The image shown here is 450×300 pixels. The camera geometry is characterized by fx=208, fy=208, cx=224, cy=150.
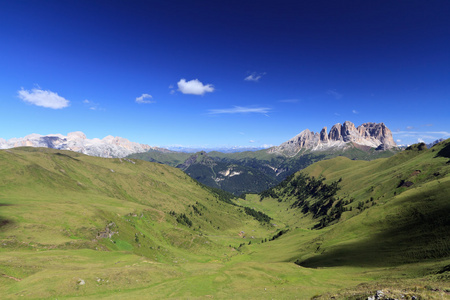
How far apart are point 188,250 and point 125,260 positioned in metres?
73.9

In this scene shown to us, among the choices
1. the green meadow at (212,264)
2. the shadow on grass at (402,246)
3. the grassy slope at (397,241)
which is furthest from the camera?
the shadow on grass at (402,246)

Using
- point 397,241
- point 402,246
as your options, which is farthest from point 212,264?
point 397,241

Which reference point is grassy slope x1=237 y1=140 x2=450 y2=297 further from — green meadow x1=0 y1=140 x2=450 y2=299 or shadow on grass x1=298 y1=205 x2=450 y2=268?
green meadow x1=0 y1=140 x2=450 y2=299

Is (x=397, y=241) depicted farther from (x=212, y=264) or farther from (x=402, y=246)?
(x=212, y=264)

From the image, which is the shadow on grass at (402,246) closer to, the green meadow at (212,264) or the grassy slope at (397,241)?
the grassy slope at (397,241)

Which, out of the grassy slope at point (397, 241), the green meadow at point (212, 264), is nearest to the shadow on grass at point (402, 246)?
the grassy slope at point (397, 241)

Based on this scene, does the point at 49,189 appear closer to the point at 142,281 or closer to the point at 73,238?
the point at 73,238

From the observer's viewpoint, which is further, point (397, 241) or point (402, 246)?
point (397, 241)

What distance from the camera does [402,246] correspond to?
233ft

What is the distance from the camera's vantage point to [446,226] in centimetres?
Result: 6906

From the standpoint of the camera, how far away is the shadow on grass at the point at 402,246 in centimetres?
6294

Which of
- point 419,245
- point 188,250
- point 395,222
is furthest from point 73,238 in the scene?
point 395,222

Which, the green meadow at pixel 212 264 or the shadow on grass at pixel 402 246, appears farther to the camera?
the shadow on grass at pixel 402 246

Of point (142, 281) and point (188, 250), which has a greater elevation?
point (142, 281)
